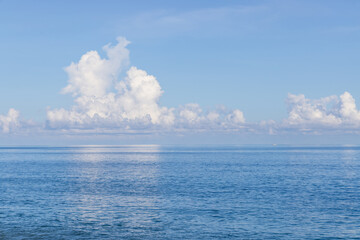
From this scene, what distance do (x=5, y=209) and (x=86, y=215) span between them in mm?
14172

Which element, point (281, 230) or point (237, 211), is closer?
point (281, 230)

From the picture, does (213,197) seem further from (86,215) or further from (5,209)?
(5,209)

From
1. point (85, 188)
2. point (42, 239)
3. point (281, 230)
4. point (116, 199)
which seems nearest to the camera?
point (42, 239)

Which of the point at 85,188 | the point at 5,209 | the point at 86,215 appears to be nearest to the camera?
the point at 86,215

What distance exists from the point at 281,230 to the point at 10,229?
110 feet

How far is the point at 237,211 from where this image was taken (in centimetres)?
6116

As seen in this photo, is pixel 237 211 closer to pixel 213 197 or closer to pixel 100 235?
pixel 213 197

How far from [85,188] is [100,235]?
43941mm

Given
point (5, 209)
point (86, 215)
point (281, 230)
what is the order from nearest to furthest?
point (281, 230), point (86, 215), point (5, 209)

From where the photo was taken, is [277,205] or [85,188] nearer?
[277,205]

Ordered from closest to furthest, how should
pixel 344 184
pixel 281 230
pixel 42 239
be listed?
1. pixel 42 239
2. pixel 281 230
3. pixel 344 184

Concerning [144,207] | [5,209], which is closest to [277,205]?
[144,207]

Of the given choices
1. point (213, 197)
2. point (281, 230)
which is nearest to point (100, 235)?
point (281, 230)

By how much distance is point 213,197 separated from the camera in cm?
7519
